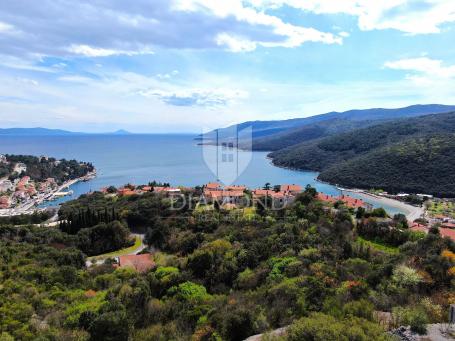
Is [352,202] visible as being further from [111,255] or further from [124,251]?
[111,255]

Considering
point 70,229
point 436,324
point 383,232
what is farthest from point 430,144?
point 436,324

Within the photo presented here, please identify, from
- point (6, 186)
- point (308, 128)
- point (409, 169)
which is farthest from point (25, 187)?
point (308, 128)

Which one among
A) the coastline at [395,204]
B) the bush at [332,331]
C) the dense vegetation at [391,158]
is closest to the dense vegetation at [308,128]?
the dense vegetation at [391,158]

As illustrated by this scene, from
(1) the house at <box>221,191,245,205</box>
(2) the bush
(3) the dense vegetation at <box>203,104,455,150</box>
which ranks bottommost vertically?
(1) the house at <box>221,191,245,205</box>

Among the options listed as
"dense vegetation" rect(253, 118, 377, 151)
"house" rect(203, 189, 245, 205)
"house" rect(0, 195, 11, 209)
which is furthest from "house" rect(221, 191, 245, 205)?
"dense vegetation" rect(253, 118, 377, 151)

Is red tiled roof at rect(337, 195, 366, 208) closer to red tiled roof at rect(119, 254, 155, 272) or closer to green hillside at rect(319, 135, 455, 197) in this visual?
red tiled roof at rect(119, 254, 155, 272)

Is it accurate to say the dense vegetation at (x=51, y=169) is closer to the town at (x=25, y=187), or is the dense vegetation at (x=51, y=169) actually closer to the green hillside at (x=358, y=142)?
the town at (x=25, y=187)

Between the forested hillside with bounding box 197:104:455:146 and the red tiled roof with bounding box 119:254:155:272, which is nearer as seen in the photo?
the red tiled roof with bounding box 119:254:155:272
